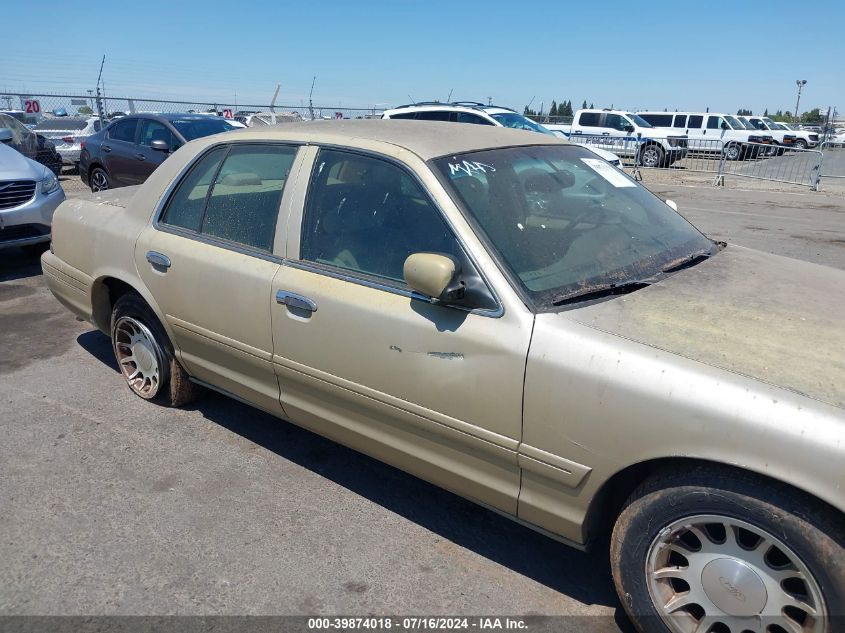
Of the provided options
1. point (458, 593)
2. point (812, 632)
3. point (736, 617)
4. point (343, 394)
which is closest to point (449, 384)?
point (343, 394)

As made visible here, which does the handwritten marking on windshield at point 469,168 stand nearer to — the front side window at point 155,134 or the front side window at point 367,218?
the front side window at point 367,218

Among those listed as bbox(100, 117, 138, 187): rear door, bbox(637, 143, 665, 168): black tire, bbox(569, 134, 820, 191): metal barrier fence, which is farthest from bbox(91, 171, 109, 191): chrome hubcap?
bbox(637, 143, 665, 168): black tire

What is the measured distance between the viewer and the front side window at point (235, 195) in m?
3.15

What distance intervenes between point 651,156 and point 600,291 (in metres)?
21.7

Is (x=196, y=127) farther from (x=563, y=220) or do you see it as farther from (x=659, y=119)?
(x=659, y=119)

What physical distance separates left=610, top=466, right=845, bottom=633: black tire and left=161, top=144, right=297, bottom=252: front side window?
1.98 m

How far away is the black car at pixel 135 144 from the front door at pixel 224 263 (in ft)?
22.5

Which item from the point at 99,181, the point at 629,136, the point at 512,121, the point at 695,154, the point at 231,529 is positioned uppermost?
the point at 512,121

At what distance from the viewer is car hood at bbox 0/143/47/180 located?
6938 millimetres

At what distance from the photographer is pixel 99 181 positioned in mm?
11273

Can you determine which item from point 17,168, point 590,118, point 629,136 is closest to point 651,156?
point 629,136

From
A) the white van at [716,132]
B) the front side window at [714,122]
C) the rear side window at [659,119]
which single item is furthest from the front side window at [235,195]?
the front side window at [714,122]

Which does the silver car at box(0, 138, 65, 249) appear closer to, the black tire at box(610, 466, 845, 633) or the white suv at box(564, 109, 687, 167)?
the black tire at box(610, 466, 845, 633)

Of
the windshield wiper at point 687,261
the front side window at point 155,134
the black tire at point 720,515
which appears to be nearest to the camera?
the black tire at point 720,515
